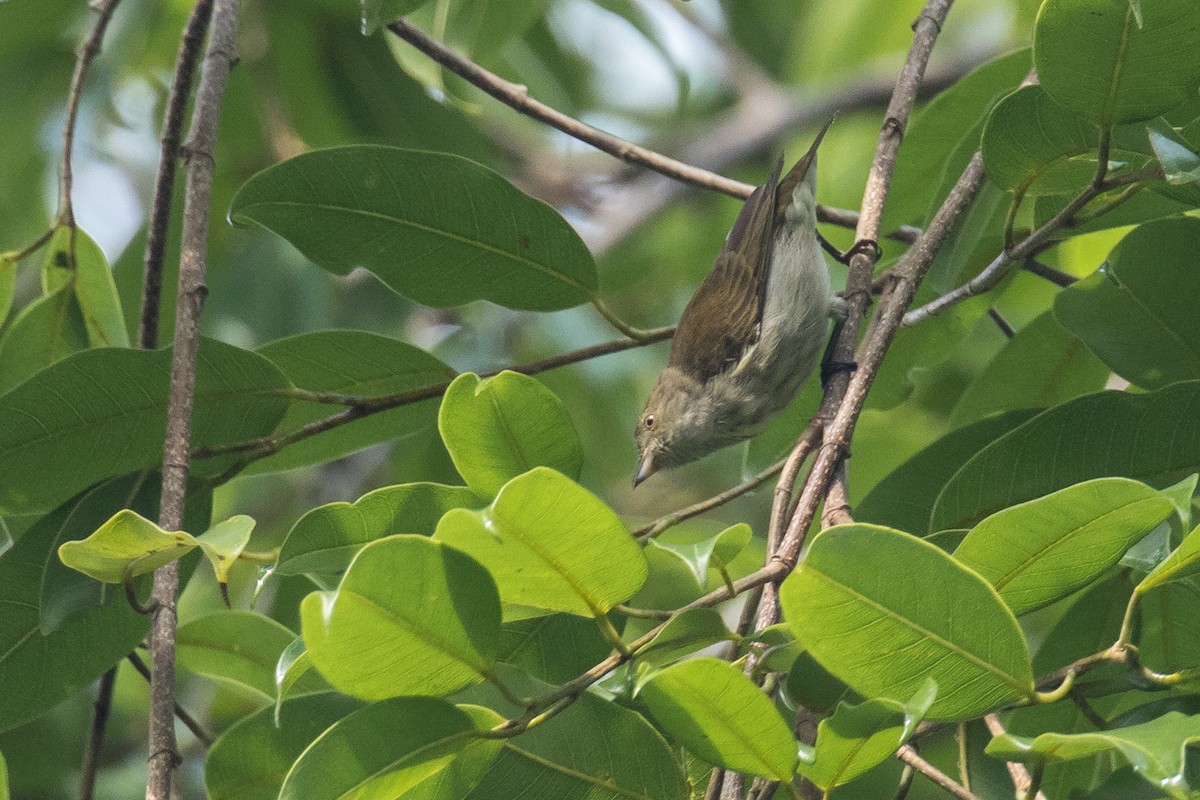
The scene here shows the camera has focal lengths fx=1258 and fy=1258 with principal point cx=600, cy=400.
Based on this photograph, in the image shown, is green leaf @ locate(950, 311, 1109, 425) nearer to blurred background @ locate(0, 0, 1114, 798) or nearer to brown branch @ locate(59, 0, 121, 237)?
blurred background @ locate(0, 0, 1114, 798)

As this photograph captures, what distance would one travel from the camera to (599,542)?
1660 mm

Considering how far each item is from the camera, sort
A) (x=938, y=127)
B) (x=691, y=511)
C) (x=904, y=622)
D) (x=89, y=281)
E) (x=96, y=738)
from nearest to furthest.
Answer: (x=904, y=622), (x=691, y=511), (x=96, y=738), (x=89, y=281), (x=938, y=127)

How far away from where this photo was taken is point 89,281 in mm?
3018

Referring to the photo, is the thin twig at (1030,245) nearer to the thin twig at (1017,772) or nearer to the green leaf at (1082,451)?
the green leaf at (1082,451)

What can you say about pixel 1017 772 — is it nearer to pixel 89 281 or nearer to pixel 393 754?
pixel 393 754

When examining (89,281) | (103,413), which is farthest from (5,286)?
(103,413)

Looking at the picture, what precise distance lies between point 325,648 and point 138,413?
1253 mm

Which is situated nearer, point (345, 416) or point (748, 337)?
point (345, 416)

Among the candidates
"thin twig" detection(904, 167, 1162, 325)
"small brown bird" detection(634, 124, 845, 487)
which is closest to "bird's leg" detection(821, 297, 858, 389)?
"small brown bird" detection(634, 124, 845, 487)

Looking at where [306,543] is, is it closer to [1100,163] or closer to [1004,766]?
[1004,766]

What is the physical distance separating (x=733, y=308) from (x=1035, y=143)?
82.2 inches

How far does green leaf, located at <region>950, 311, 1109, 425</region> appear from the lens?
122 inches

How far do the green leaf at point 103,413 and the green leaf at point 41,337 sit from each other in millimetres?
514

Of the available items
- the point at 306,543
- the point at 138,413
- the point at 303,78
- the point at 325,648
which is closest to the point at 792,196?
the point at 303,78
